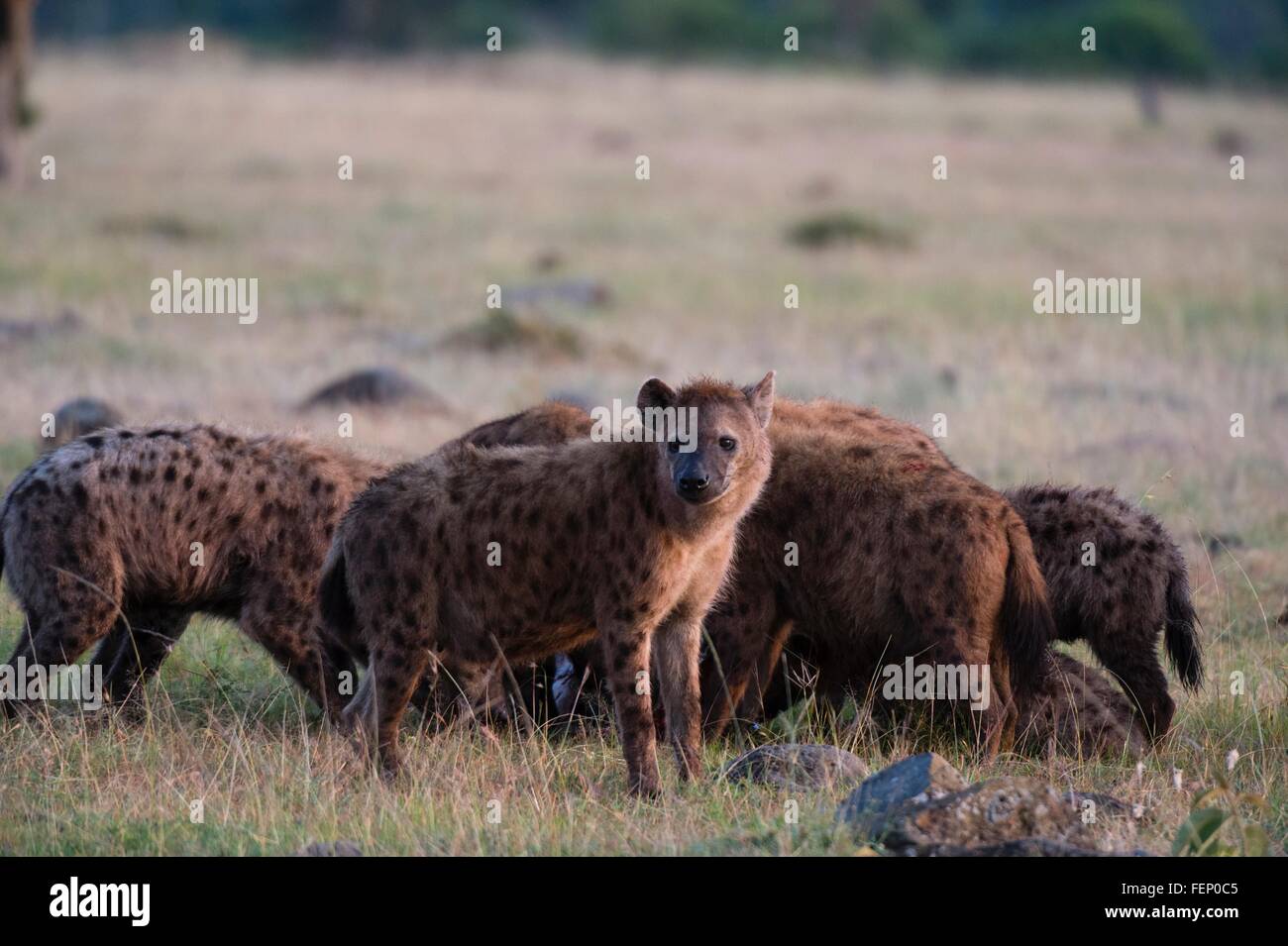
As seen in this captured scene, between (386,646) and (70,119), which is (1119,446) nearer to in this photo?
(386,646)

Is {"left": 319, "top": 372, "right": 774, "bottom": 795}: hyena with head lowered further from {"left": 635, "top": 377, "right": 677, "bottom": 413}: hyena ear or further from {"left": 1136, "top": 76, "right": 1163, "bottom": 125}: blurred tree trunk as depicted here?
{"left": 1136, "top": 76, "right": 1163, "bottom": 125}: blurred tree trunk

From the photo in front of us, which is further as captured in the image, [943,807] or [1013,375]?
[1013,375]

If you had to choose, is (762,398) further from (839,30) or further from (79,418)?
(839,30)

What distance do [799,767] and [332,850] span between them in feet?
4.76

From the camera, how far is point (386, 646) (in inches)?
235

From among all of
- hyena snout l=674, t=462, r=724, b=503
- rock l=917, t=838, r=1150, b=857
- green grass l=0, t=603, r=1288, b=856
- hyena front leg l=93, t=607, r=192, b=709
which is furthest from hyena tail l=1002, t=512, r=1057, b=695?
hyena front leg l=93, t=607, r=192, b=709

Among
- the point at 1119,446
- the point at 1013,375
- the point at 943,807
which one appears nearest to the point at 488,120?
the point at 1013,375

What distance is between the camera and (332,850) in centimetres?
518

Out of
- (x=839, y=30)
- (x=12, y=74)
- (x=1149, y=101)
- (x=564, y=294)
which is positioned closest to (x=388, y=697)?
(x=564, y=294)

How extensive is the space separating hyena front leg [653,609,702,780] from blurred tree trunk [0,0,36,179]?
16.3 meters

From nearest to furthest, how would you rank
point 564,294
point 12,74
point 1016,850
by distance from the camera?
point 1016,850, point 564,294, point 12,74

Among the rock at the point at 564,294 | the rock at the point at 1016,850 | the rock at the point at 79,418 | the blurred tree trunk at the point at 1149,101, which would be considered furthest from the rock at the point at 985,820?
the blurred tree trunk at the point at 1149,101

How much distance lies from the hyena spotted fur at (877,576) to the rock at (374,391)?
5.24m

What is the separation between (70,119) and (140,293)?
478 inches
